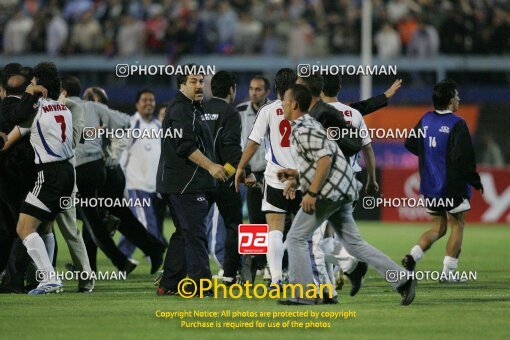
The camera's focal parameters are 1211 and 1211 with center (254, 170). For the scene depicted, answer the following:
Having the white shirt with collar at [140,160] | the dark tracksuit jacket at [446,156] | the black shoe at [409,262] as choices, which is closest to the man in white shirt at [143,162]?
the white shirt with collar at [140,160]

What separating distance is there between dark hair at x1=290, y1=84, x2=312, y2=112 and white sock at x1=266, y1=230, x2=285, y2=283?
70.6 inches

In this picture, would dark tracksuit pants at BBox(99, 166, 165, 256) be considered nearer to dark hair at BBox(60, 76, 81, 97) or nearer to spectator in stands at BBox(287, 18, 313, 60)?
dark hair at BBox(60, 76, 81, 97)

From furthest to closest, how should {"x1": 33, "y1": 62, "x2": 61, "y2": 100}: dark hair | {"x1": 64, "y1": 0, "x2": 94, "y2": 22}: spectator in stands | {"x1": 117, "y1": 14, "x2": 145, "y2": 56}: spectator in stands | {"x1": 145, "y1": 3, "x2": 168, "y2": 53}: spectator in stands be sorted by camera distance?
{"x1": 64, "y1": 0, "x2": 94, "y2": 22}: spectator in stands < {"x1": 145, "y1": 3, "x2": 168, "y2": 53}: spectator in stands < {"x1": 117, "y1": 14, "x2": 145, "y2": 56}: spectator in stands < {"x1": 33, "y1": 62, "x2": 61, "y2": 100}: dark hair

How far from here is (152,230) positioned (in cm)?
1806

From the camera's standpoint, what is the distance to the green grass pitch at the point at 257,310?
404 inches

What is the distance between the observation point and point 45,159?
13078 mm

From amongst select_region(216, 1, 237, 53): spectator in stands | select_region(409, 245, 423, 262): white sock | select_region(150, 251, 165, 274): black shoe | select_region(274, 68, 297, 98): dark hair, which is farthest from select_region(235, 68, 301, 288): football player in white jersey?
select_region(216, 1, 237, 53): spectator in stands

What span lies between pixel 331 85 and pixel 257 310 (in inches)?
110

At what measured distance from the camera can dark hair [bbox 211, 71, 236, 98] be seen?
1433 cm

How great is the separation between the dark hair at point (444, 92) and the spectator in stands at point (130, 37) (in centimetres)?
1668

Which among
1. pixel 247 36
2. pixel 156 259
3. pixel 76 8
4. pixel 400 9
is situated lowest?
pixel 156 259

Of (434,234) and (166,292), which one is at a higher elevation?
(434,234)

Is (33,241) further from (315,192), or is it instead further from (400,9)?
(400,9)

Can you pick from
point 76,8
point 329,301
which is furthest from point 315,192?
point 76,8
